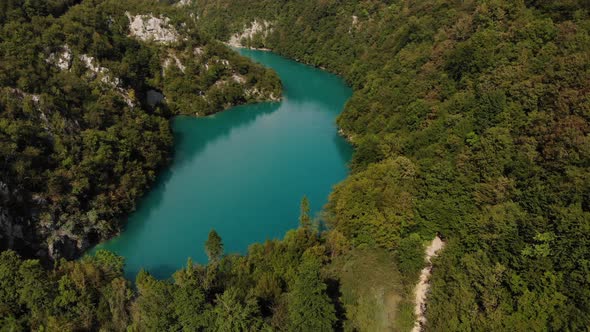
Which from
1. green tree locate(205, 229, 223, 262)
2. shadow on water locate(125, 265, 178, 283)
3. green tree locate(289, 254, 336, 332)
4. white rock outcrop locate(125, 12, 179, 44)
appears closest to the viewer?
green tree locate(289, 254, 336, 332)

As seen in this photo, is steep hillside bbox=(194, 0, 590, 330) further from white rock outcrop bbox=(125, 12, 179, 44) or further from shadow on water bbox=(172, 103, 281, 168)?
white rock outcrop bbox=(125, 12, 179, 44)

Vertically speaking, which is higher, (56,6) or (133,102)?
(56,6)

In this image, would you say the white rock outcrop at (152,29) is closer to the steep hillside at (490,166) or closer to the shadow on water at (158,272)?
Answer: the steep hillside at (490,166)

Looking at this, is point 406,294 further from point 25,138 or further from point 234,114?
point 234,114

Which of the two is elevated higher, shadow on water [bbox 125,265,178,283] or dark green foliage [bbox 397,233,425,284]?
dark green foliage [bbox 397,233,425,284]

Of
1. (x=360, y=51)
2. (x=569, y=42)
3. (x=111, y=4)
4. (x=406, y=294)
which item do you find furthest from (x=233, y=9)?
(x=406, y=294)

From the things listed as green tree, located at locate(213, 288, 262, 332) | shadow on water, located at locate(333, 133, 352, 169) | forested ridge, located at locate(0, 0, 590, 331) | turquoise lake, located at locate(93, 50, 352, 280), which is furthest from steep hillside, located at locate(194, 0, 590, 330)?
green tree, located at locate(213, 288, 262, 332)
